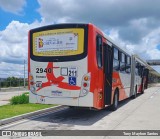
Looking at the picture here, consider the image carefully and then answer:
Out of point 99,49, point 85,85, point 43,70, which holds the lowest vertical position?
point 85,85

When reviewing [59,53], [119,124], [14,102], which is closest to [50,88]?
Result: [59,53]

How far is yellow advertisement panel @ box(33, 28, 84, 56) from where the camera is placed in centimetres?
1177

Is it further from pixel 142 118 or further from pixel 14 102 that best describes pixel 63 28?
pixel 14 102

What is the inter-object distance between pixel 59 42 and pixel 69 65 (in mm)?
1018

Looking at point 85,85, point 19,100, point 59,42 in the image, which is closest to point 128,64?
point 19,100

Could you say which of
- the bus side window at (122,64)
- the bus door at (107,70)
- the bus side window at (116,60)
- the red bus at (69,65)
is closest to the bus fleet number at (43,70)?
the red bus at (69,65)

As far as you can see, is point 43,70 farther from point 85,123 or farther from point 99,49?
point 85,123

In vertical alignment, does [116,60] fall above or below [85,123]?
above

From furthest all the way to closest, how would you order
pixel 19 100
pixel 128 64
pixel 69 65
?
Result: pixel 128 64, pixel 19 100, pixel 69 65

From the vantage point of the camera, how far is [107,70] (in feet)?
44.0

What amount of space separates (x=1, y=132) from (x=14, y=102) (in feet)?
24.4

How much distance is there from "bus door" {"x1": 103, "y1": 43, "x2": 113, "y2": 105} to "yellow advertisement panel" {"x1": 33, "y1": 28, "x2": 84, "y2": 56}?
1485mm

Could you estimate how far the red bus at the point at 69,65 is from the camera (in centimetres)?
1149

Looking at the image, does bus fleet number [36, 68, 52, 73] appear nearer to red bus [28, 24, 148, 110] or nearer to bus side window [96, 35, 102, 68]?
red bus [28, 24, 148, 110]
